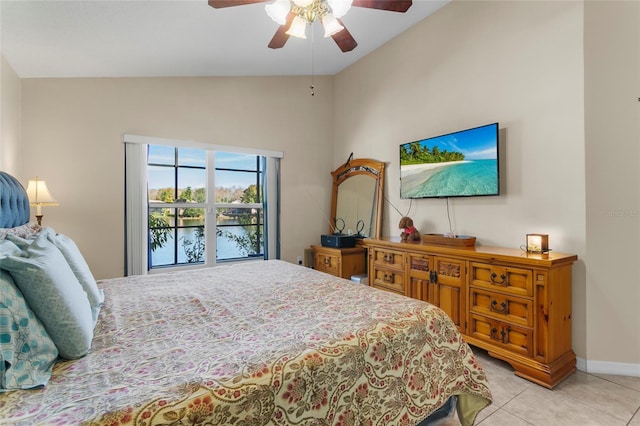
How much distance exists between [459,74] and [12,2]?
3.42 meters


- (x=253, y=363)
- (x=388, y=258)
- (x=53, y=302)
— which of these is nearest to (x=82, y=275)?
(x=53, y=302)

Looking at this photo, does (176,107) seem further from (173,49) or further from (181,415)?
(181,415)

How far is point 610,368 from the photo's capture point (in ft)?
7.00

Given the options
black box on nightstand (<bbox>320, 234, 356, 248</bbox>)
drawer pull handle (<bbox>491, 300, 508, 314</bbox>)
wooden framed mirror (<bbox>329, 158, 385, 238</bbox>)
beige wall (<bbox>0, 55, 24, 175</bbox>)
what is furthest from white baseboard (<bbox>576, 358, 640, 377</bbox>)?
beige wall (<bbox>0, 55, 24, 175</bbox>)

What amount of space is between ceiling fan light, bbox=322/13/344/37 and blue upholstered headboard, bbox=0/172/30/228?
218 cm

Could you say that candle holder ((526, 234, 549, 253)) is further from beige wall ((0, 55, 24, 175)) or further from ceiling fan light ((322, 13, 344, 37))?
beige wall ((0, 55, 24, 175))

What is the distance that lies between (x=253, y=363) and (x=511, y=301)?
1.95 meters

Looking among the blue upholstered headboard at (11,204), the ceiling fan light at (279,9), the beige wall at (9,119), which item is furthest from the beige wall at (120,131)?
the ceiling fan light at (279,9)

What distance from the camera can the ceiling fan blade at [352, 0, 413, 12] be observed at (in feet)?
6.08

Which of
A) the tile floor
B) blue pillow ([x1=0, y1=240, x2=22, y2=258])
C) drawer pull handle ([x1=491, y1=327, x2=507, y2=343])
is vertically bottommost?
the tile floor

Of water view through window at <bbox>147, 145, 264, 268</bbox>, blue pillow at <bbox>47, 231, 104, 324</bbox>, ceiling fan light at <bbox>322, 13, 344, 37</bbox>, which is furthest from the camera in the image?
water view through window at <bbox>147, 145, 264, 268</bbox>

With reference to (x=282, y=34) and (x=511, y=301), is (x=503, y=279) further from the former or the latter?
(x=282, y=34)

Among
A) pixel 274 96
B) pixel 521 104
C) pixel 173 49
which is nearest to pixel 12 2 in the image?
pixel 173 49

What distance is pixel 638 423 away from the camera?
1646mm
